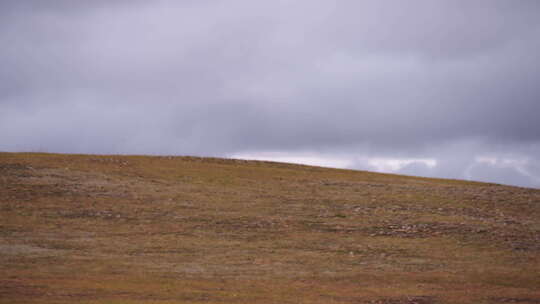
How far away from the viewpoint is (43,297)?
16.7m

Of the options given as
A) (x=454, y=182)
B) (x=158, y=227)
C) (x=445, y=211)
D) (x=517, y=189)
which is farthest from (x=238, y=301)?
(x=454, y=182)

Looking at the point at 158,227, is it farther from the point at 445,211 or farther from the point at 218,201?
the point at 445,211

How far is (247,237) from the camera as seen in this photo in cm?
2741

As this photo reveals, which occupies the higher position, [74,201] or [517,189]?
[517,189]

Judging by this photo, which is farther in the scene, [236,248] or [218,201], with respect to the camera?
[218,201]

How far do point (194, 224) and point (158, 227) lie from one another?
1.66 metres

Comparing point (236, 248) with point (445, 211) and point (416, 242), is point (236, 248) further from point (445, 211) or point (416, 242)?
point (445, 211)

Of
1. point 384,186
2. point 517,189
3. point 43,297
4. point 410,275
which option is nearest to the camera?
point 43,297

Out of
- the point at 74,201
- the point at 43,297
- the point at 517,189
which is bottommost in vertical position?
the point at 43,297

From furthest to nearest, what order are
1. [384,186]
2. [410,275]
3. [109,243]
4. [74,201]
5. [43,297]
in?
[384,186] → [74,201] → [109,243] → [410,275] → [43,297]

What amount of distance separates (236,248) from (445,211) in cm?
1266

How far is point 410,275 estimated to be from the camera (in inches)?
887

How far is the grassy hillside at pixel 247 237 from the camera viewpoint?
19.5 meters

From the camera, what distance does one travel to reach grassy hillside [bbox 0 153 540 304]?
19.5 meters
